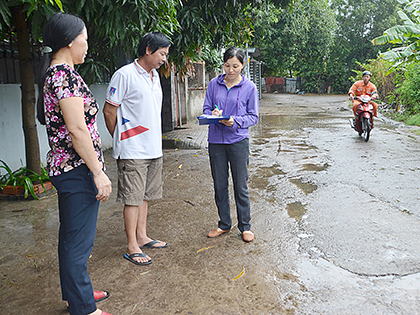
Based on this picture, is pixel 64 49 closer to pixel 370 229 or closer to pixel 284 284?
pixel 284 284

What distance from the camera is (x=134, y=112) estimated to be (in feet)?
10.5

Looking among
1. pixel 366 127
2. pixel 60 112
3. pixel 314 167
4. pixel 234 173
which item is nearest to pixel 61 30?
pixel 60 112

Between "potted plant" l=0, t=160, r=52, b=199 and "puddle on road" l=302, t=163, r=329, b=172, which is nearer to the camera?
"potted plant" l=0, t=160, r=52, b=199

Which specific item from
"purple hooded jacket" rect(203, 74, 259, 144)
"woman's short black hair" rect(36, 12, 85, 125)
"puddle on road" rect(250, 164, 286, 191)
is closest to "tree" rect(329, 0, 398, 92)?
"puddle on road" rect(250, 164, 286, 191)

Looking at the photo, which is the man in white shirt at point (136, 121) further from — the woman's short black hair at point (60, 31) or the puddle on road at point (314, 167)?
the puddle on road at point (314, 167)

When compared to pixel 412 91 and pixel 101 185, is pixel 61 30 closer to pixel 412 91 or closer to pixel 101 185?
pixel 101 185

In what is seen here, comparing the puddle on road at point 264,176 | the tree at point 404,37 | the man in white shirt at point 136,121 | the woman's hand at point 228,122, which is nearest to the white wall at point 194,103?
the tree at point 404,37

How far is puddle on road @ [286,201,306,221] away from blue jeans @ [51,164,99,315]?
106 inches

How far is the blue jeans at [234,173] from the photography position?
372 centimetres

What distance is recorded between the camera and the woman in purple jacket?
11.8 ft

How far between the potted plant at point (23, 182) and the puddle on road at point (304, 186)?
361 centimetres

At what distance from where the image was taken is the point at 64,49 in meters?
2.25

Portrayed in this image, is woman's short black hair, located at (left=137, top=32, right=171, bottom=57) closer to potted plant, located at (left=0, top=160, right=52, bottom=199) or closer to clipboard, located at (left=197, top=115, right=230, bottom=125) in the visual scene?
clipboard, located at (left=197, top=115, right=230, bottom=125)

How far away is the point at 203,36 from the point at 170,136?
13.4 ft
